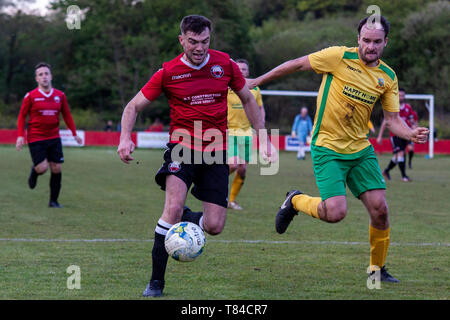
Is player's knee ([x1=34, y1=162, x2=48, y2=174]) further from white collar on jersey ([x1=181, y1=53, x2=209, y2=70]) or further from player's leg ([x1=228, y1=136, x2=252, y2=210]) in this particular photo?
white collar on jersey ([x1=181, y1=53, x2=209, y2=70])

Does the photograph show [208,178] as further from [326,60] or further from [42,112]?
[42,112]

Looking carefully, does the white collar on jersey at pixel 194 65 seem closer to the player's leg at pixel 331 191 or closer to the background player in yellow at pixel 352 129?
the background player in yellow at pixel 352 129

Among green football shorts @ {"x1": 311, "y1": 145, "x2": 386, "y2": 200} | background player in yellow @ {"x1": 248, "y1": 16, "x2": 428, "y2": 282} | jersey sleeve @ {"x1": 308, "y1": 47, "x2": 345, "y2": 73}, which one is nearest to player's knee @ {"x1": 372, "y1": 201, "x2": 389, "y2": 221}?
background player in yellow @ {"x1": 248, "y1": 16, "x2": 428, "y2": 282}

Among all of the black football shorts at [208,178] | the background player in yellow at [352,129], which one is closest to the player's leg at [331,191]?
the background player in yellow at [352,129]

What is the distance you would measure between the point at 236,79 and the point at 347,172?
1.29 meters

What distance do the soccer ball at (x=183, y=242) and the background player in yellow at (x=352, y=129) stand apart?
4.33 ft

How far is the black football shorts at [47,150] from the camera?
11359mm

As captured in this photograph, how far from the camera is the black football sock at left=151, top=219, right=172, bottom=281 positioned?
214 inches

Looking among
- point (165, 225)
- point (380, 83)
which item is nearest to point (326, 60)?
point (380, 83)

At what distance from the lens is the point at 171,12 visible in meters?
60.9

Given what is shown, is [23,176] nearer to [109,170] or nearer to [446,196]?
[109,170]

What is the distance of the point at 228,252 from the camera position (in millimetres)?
7410

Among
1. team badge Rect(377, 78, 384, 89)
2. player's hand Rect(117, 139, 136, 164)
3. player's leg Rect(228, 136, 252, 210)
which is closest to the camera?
player's hand Rect(117, 139, 136, 164)
